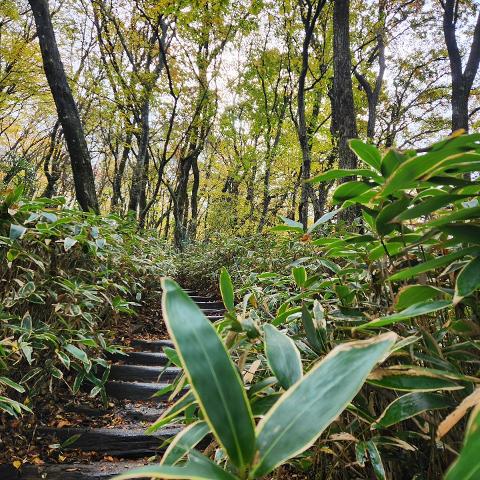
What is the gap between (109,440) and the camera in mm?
2629

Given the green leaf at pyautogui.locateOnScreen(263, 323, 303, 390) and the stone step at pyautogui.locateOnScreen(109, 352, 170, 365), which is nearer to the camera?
the green leaf at pyautogui.locateOnScreen(263, 323, 303, 390)

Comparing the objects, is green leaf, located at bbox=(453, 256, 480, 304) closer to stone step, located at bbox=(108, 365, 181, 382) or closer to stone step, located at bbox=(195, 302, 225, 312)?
stone step, located at bbox=(108, 365, 181, 382)

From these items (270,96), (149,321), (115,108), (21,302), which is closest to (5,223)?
(21,302)

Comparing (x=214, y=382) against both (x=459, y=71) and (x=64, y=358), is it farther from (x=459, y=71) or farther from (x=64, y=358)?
(x=459, y=71)

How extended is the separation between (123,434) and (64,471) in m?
0.46

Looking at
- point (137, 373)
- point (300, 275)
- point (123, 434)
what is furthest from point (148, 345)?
point (300, 275)

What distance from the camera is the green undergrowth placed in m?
2.42

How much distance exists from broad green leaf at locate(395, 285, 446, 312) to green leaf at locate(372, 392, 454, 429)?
0.63ft

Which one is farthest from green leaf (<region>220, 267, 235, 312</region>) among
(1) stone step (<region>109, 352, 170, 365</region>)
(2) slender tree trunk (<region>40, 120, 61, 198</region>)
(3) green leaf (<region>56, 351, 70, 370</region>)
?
(2) slender tree trunk (<region>40, 120, 61, 198</region>)

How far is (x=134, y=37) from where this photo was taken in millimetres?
10555

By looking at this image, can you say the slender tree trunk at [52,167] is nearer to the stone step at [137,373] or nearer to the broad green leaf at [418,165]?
the stone step at [137,373]

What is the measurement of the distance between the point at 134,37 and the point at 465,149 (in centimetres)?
1211

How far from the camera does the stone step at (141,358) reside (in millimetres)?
3691

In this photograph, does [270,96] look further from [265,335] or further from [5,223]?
[265,335]
